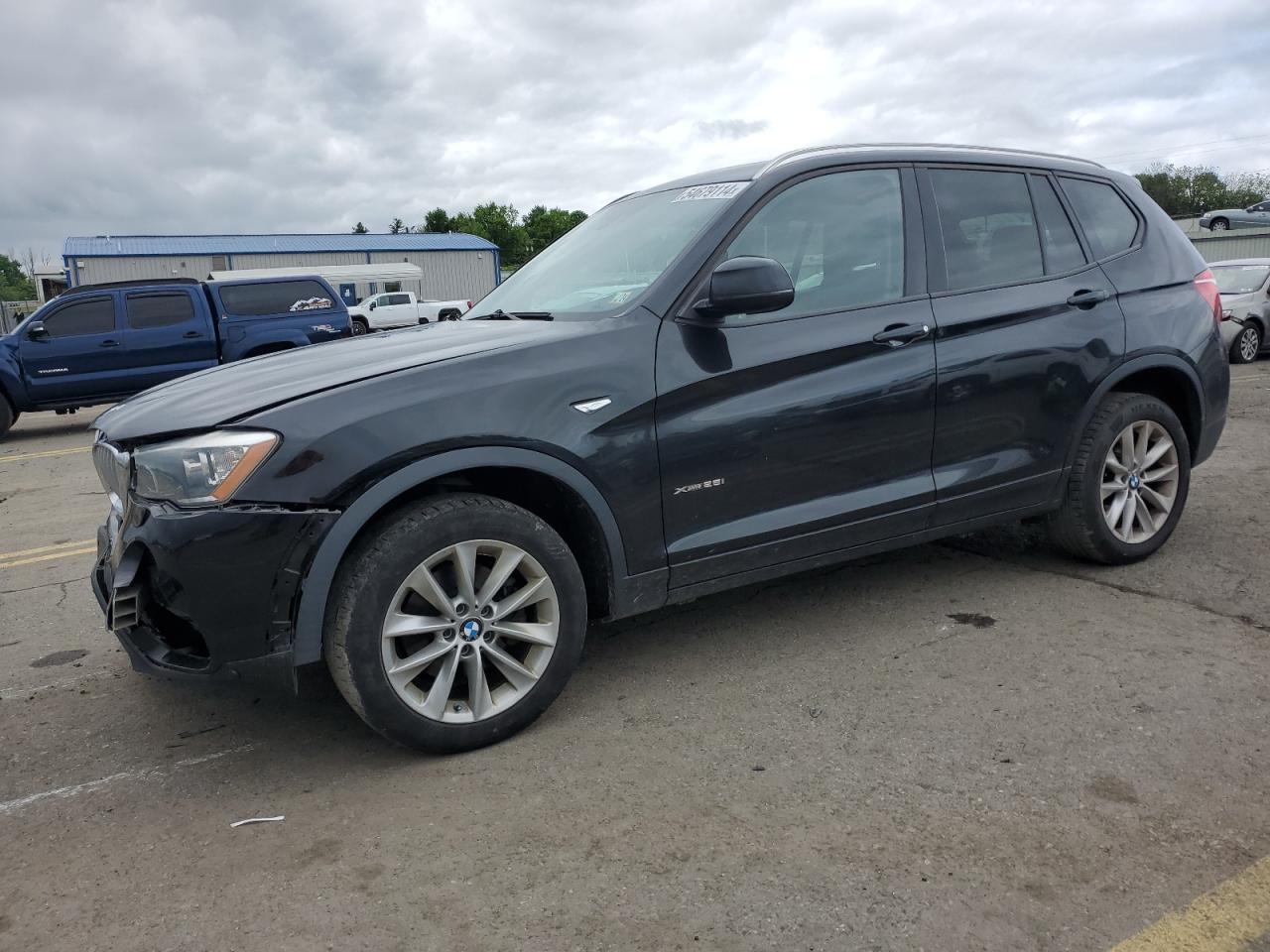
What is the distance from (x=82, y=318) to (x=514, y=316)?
38.2 feet

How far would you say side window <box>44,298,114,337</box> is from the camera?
1296cm

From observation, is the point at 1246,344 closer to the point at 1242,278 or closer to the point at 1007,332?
the point at 1242,278

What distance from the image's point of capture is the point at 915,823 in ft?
8.23

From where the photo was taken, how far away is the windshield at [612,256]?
3537mm

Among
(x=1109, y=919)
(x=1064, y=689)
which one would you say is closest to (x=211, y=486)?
(x=1109, y=919)

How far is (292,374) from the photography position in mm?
3164

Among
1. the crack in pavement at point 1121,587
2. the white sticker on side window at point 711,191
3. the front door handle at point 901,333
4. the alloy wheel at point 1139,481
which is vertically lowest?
the crack in pavement at point 1121,587

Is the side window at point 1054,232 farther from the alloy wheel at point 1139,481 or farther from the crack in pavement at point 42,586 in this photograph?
the crack in pavement at point 42,586

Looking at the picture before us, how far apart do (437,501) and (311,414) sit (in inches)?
17.3

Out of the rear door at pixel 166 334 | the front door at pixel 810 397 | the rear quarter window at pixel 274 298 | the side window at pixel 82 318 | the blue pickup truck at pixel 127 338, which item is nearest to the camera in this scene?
the front door at pixel 810 397

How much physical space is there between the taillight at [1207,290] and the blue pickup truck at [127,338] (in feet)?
36.2

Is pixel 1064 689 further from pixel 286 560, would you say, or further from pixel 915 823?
pixel 286 560

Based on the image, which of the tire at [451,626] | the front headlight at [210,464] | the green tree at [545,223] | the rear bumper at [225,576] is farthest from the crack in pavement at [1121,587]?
the green tree at [545,223]

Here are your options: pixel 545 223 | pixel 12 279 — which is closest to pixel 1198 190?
pixel 545 223
